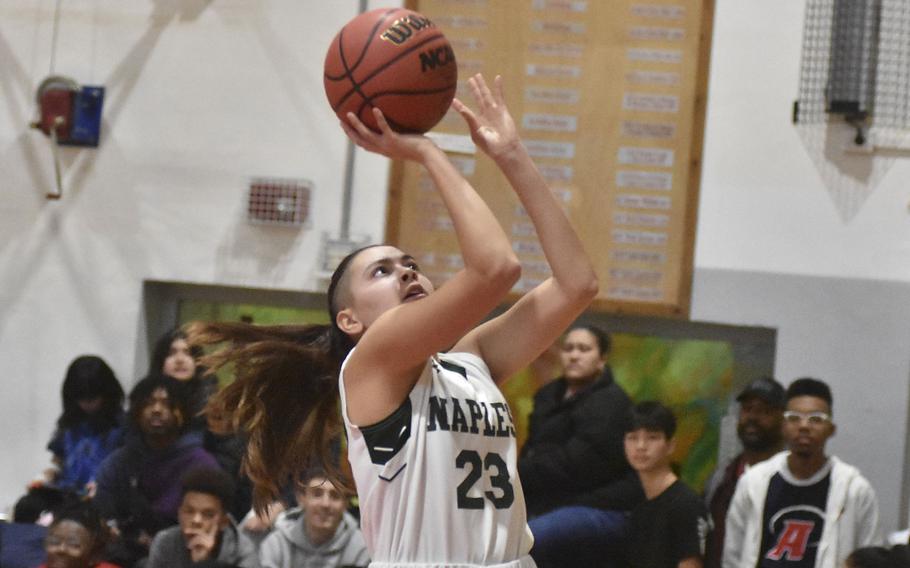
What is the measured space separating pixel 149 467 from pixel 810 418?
2.96 m

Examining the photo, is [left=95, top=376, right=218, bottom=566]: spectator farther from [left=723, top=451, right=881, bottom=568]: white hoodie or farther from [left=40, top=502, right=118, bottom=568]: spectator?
[left=723, top=451, right=881, bottom=568]: white hoodie

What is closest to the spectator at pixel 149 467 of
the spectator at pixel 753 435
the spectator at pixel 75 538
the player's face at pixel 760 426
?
the spectator at pixel 75 538

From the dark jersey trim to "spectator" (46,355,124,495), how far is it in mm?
3793

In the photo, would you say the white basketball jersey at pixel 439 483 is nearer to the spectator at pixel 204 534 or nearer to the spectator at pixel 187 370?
the spectator at pixel 204 534

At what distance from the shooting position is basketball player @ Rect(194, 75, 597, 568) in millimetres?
2611

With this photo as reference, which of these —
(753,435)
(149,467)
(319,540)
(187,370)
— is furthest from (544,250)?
(187,370)

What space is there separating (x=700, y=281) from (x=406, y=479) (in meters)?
4.09

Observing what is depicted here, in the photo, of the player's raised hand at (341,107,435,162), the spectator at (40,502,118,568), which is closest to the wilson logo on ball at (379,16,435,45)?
the player's raised hand at (341,107,435,162)

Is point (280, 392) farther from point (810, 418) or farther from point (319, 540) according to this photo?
point (810, 418)

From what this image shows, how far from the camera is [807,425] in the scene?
528 centimetres

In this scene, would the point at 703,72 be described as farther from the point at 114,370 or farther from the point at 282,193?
the point at 114,370

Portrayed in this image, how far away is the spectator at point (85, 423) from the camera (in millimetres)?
6246

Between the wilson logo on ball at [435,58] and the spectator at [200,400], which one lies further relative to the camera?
the spectator at [200,400]

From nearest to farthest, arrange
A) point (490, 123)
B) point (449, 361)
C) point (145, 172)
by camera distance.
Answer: point (490, 123) → point (449, 361) → point (145, 172)
